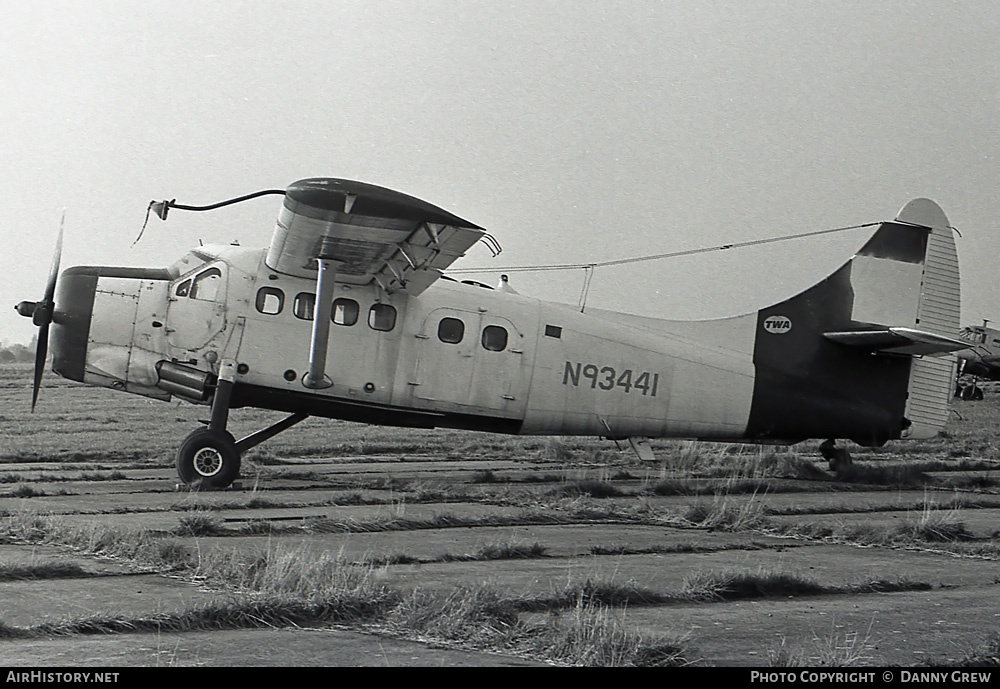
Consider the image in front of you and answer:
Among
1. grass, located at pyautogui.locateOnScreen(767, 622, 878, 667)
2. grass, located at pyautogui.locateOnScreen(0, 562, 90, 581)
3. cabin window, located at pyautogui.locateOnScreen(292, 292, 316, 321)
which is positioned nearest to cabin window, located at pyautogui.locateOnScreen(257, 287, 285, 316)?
cabin window, located at pyautogui.locateOnScreen(292, 292, 316, 321)

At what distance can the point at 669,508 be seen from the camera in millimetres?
11445

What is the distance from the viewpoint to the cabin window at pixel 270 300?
13352 millimetres

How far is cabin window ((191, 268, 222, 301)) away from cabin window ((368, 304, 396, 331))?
1909mm

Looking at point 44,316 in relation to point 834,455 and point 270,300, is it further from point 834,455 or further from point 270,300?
point 834,455

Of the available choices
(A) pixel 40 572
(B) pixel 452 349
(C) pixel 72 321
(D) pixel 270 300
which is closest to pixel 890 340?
(B) pixel 452 349

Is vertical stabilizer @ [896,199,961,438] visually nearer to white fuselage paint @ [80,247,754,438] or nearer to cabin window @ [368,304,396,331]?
white fuselage paint @ [80,247,754,438]

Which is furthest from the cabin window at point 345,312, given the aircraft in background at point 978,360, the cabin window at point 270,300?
the aircraft in background at point 978,360

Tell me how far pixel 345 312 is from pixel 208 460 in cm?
249

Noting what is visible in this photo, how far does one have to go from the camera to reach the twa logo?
50.0ft

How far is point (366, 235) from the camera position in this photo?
1184cm

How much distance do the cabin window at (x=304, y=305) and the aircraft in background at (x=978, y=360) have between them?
3637 centimetres

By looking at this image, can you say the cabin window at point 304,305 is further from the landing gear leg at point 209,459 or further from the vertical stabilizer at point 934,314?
the vertical stabilizer at point 934,314
